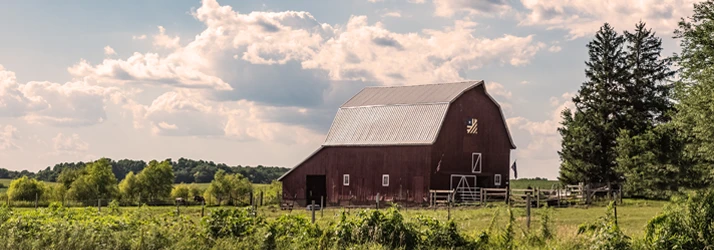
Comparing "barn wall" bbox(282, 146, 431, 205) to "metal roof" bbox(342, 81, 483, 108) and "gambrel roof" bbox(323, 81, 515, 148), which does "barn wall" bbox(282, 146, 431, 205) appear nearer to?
"gambrel roof" bbox(323, 81, 515, 148)

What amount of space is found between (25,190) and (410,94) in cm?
2449

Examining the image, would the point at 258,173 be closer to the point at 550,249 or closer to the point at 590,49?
the point at 590,49

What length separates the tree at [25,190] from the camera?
54.2 meters

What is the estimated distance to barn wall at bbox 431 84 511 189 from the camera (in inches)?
1827

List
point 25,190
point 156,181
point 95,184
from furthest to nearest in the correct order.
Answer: point 156,181 < point 95,184 < point 25,190

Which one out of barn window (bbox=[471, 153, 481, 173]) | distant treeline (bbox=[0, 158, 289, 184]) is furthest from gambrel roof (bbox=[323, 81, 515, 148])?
distant treeline (bbox=[0, 158, 289, 184])

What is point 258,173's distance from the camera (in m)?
110

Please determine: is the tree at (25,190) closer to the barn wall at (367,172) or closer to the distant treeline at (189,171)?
the barn wall at (367,172)

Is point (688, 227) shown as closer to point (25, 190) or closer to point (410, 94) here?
point (410, 94)

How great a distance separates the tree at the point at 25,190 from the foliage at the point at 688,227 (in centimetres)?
4437

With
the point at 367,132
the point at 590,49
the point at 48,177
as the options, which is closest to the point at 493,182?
the point at 367,132

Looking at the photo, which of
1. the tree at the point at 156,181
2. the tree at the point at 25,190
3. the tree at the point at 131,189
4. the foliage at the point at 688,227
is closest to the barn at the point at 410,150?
the tree at the point at 156,181

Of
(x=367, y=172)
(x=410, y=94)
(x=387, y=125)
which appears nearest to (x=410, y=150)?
(x=387, y=125)

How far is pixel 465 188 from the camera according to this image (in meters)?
46.6
